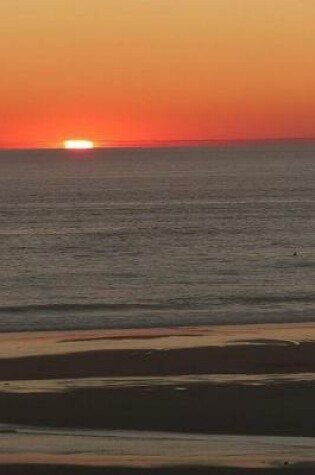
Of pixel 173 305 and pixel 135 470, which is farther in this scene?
pixel 173 305

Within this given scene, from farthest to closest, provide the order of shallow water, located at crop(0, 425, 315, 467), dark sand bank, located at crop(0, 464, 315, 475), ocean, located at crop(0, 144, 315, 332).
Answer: ocean, located at crop(0, 144, 315, 332) < shallow water, located at crop(0, 425, 315, 467) < dark sand bank, located at crop(0, 464, 315, 475)

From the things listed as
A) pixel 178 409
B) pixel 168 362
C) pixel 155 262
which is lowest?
pixel 155 262

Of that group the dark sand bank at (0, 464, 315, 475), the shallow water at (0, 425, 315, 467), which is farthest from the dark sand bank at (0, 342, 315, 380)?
the dark sand bank at (0, 464, 315, 475)

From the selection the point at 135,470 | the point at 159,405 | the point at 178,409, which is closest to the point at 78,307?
the point at 159,405

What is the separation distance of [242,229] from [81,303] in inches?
1448

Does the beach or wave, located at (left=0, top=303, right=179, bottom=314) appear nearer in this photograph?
the beach

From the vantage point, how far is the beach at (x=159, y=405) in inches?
500

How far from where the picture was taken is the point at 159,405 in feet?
50.5

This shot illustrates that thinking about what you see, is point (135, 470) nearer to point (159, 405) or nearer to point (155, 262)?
point (159, 405)

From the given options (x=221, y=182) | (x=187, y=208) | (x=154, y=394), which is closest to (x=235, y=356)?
(x=154, y=394)

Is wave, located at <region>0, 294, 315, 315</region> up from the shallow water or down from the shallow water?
down

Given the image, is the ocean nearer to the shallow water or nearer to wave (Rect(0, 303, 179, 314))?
wave (Rect(0, 303, 179, 314))

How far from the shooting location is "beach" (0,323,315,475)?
12.7 metres

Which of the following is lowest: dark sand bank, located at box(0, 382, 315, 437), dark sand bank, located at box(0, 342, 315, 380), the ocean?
the ocean
